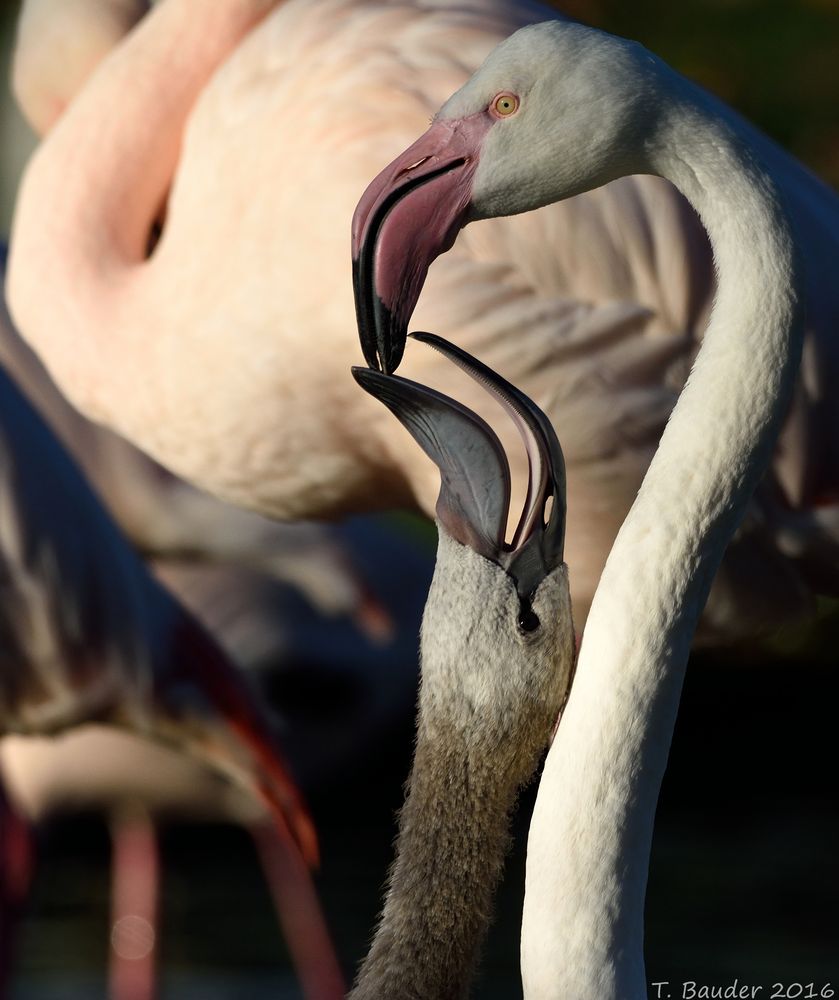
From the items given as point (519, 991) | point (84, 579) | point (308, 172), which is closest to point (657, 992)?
point (519, 991)

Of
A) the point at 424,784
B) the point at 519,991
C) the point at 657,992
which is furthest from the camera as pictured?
the point at 519,991

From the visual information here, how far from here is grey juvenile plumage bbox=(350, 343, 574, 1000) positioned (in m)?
1.63

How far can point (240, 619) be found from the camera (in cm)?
543

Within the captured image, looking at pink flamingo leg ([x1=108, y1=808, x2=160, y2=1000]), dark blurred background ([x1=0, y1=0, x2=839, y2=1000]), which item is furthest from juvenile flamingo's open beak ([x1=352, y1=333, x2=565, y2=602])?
pink flamingo leg ([x1=108, y1=808, x2=160, y2=1000])

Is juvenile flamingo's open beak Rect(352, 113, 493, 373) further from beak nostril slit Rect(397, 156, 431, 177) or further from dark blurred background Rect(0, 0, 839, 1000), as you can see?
dark blurred background Rect(0, 0, 839, 1000)

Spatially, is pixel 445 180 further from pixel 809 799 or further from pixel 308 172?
pixel 809 799

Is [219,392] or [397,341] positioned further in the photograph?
[219,392]

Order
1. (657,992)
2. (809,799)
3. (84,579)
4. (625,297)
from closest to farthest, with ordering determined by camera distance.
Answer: (625,297)
(84,579)
(657,992)
(809,799)

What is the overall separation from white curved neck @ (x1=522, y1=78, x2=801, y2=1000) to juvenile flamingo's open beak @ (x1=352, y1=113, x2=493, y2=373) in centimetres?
21

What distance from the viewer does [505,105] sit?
5.60 ft

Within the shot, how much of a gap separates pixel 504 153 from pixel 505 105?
44 millimetres

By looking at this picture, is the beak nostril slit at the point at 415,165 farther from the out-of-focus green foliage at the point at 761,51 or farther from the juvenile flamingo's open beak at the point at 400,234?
the out-of-focus green foliage at the point at 761,51

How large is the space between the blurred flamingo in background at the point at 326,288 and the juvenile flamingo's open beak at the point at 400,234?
0.80 metres

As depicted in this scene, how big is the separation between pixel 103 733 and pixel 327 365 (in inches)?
98.8
